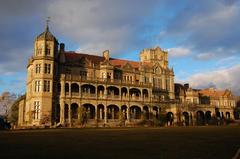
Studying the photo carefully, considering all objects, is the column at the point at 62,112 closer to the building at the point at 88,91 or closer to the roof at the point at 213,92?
the building at the point at 88,91

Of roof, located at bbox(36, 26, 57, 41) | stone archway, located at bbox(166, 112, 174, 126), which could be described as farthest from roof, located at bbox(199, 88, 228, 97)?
roof, located at bbox(36, 26, 57, 41)

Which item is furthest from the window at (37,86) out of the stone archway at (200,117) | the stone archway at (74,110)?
the stone archway at (200,117)

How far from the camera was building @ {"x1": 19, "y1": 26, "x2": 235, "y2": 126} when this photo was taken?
59.4 meters

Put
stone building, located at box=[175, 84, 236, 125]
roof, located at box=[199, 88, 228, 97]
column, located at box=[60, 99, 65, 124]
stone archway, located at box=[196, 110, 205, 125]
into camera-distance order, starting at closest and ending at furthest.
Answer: column, located at box=[60, 99, 65, 124] < stone archway, located at box=[196, 110, 205, 125] < stone building, located at box=[175, 84, 236, 125] < roof, located at box=[199, 88, 228, 97]

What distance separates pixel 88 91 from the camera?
6544 cm

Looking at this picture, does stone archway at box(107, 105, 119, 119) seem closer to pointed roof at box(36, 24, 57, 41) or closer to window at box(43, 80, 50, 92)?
window at box(43, 80, 50, 92)

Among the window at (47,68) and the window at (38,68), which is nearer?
the window at (47,68)

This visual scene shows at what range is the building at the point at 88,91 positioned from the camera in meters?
59.4

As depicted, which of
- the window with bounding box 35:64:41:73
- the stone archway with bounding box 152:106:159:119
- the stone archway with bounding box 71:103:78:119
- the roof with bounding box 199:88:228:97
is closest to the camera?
the stone archway with bounding box 71:103:78:119

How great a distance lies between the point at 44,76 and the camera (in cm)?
6003

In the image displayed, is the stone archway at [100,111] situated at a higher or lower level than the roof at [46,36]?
lower

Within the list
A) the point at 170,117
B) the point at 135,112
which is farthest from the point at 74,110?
the point at 170,117

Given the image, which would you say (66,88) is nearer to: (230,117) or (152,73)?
(152,73)

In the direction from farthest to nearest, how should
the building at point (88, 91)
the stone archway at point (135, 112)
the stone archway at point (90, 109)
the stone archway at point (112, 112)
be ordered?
the stone archway at point (135, 112) < the stone archway at point (112, 112) < the stone archway at point (90, 109) < the building at point (88, 91)
